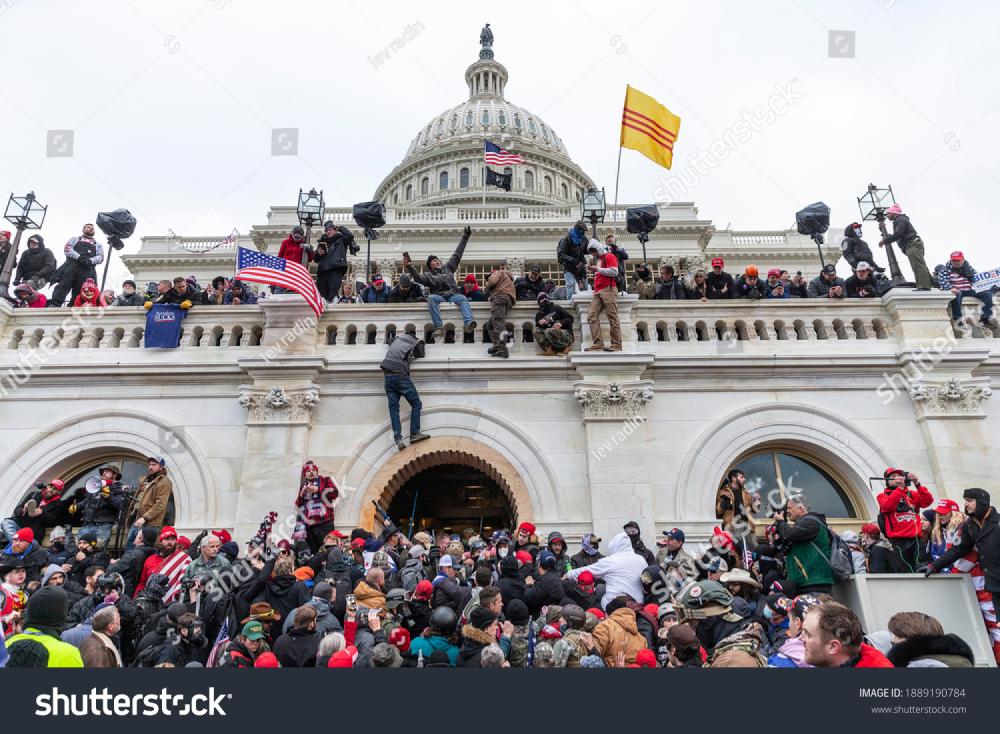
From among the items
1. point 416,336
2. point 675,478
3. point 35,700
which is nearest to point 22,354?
point 416,336

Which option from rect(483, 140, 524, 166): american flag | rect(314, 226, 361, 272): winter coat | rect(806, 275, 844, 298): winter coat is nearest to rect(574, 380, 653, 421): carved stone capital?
rect(806, 275, 844, 298): winter coat

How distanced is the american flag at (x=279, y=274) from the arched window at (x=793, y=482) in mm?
8986

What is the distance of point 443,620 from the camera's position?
6.71 m

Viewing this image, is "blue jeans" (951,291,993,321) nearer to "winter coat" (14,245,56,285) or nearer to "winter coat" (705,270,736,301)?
"winter coat" (705,270,736,301)

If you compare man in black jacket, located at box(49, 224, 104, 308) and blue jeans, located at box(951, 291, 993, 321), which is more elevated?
man in black jacket, located at box(49, 224, 104, 308)

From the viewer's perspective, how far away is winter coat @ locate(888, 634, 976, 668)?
13.6ft

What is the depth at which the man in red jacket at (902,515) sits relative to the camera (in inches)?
354

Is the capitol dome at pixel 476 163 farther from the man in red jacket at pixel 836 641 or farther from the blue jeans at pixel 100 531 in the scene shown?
the man in red jacket at pixel 836 641

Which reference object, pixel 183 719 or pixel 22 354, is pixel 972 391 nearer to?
pixel 183 719

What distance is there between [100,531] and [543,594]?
26.5 feet

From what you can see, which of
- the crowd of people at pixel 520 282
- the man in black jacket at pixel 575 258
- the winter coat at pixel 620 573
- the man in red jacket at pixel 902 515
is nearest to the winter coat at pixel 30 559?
the crowd of people at pixel 520 282

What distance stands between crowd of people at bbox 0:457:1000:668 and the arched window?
45.0 inches

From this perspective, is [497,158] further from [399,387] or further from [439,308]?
[399,387]

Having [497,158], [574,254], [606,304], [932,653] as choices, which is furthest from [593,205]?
[497,158]
